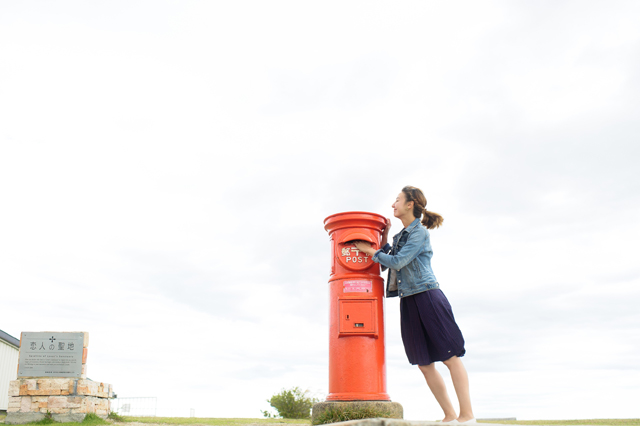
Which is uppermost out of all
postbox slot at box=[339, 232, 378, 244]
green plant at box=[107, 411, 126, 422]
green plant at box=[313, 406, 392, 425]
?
postbox slot at box=[339, 232, 378, 244]

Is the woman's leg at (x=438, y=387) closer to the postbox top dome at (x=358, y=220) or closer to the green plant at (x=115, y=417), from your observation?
the postbox top dome at (x=358, y=220)

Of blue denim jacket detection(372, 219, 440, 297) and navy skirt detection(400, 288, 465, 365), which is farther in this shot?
blue denim jacket detection(372, 219, 440, 297)

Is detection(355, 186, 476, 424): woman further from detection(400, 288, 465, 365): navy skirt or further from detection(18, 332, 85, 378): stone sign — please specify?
detection(18, 332, 85, 378): stone sign

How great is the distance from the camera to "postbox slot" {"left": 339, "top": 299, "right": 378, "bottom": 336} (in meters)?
5.15

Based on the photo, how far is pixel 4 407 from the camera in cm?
1966

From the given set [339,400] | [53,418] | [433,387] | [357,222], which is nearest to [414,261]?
[357,222]

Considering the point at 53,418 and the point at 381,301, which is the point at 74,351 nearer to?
the point at 53,418

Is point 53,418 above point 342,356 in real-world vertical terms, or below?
below

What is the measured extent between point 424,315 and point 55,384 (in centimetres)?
866

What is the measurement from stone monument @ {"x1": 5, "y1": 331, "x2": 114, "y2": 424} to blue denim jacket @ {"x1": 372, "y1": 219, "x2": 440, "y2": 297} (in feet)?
26.2

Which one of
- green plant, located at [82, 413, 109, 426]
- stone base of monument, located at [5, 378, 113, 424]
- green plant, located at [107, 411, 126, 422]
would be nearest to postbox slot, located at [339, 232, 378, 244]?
green plant, located at [82, 413, 109, 426]

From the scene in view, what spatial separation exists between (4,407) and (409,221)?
2127 centimetres

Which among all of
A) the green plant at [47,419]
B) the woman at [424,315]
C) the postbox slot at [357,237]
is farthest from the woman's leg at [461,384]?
the green plant at [47,419]

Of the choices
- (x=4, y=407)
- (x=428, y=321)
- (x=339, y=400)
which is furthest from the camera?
(x=4, y=407)
